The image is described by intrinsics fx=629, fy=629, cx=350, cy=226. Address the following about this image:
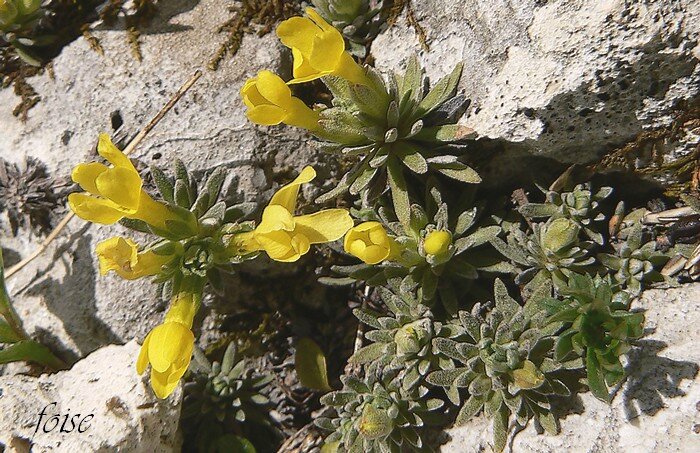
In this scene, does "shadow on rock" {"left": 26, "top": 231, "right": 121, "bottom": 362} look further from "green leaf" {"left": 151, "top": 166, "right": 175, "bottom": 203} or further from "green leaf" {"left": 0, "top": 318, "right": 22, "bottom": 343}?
"green leaf" {"left": 151, "top": 166, "right": 175, "bottom": 203}

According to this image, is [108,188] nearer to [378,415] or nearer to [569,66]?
[378,415]

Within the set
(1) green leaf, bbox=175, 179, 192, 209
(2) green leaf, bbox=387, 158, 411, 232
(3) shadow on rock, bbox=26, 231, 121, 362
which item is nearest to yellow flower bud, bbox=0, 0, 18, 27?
(3) shadow on rock, bbox=26, 231, 121, 362

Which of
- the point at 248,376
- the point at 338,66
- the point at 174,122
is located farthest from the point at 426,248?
the point at 174,122

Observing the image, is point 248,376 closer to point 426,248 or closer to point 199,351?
point 199,351

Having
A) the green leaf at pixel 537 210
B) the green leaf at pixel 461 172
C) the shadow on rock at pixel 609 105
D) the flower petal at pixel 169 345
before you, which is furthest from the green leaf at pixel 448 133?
the flower petal at pixel 169 345

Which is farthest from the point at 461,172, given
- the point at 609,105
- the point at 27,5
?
the point at 27,5

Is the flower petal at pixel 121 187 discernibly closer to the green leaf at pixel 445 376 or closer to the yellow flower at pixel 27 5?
the green leaf at pixel 445 376
